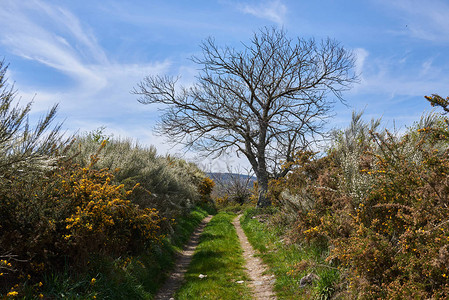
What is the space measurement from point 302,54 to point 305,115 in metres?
3.68

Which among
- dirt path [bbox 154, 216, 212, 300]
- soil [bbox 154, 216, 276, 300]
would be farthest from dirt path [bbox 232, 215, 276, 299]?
dirt path [bbox 154, 216, 212, 300]

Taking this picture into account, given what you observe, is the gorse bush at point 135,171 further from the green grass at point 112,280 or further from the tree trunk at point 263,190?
the tree trunk at point 263,190

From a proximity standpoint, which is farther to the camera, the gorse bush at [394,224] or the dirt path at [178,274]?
the dirt path at [178,274]

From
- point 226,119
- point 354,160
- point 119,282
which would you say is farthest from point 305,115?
point 119,282

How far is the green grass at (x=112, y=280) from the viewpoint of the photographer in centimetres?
493

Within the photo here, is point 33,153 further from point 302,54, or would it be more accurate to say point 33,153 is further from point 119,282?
point 302,54

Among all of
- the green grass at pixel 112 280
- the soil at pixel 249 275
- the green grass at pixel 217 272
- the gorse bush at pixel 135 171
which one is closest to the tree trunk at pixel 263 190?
the gorse bush at pixel 135 171

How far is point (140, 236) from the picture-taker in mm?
7926

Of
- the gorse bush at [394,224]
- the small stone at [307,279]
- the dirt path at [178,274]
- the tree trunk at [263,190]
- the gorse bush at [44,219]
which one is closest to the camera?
the gorse bush at [394,224]

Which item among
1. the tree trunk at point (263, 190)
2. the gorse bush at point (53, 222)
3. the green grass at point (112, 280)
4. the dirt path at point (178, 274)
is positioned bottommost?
the dirt path at point (178, 274)

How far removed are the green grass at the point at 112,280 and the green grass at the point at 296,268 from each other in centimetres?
267

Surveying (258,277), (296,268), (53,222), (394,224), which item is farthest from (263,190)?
(53,222)

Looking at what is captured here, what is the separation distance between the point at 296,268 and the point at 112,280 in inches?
137

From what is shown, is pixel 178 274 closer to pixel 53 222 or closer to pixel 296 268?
pixel 296 268
